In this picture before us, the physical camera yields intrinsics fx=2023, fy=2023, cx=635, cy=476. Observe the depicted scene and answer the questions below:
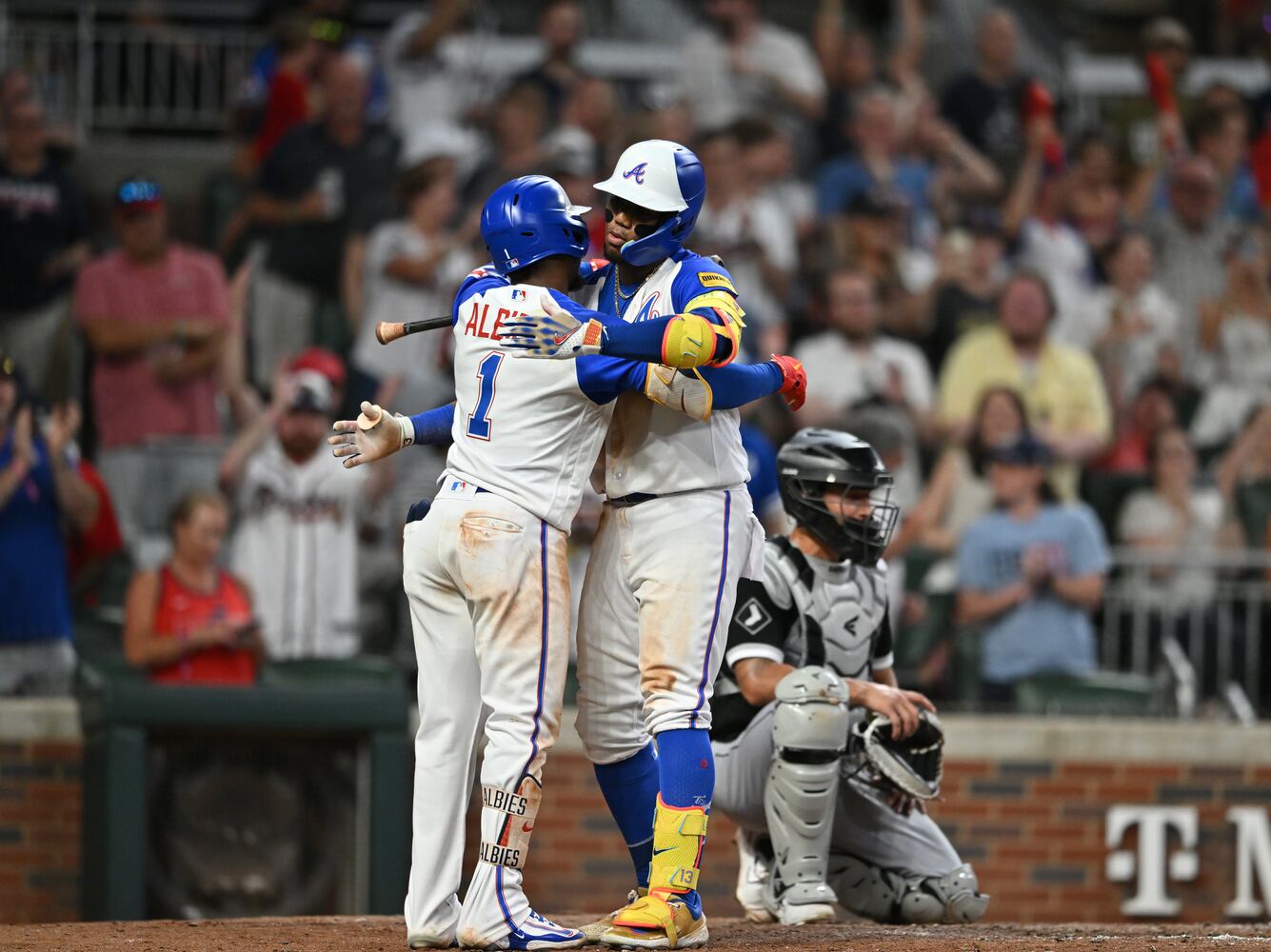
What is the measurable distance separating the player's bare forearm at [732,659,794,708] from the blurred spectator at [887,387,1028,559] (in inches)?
134

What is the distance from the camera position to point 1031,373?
10.7m

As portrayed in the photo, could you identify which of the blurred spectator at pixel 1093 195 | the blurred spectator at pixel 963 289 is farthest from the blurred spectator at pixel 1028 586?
the blurred spectator at pixel 1093 195

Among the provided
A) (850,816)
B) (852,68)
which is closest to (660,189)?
(850,816)

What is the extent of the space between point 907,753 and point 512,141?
19.1 ft

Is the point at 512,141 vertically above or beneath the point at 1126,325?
above

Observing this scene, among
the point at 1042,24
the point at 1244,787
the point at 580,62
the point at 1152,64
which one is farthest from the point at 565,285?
the point at 1042,24

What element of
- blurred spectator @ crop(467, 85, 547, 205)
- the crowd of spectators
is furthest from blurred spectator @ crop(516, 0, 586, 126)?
blurred spectator @ crop(467, 85, 547, 205)

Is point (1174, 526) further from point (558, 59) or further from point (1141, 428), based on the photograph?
point (558, 59)

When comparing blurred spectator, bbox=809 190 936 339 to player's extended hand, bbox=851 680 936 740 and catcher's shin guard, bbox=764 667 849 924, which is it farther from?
catcher's shin guard, bbox=764 667 849 924

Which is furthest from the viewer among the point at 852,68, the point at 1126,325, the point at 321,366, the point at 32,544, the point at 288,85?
the point at 852,68

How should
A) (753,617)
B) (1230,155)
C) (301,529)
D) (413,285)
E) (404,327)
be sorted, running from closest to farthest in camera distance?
1. (404,327)
2. (753,617)
3. (301,529)
4. (413,285)
5. (1230,155)

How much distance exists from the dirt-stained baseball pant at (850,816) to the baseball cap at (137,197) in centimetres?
487

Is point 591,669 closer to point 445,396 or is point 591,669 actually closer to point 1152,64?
point 445,396

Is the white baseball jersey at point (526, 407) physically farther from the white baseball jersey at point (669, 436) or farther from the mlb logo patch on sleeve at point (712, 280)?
the mlb logo patch on sleeve at point (712, 280)
